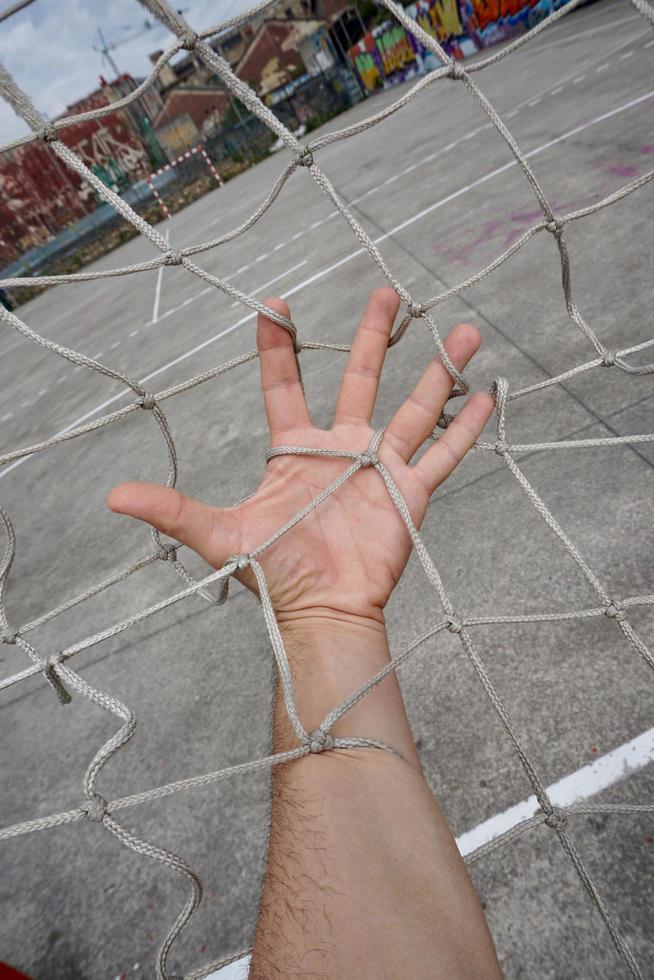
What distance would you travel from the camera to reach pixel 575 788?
56.9 inches

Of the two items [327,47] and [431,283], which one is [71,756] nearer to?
[431,283]

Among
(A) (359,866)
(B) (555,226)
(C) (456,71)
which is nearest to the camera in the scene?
(A) (359,866)

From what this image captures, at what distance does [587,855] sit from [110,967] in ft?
4.33

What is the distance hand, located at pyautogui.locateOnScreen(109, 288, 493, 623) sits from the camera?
1.21 metres

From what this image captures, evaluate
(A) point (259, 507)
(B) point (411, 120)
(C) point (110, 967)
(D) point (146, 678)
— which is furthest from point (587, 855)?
(B) point (411, 120)

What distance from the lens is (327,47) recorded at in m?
25.0

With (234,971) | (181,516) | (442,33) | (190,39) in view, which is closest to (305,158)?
(190,39)

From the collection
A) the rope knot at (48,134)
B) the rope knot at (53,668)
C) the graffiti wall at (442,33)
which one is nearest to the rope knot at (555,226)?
the rope knot at (48,134)

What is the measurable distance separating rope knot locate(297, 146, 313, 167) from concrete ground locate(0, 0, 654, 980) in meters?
1.44

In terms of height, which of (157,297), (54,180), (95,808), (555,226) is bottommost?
(95,808)

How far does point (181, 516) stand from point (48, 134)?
1044 mm

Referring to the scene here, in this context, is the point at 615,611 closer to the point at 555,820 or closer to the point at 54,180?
the point at 555,820

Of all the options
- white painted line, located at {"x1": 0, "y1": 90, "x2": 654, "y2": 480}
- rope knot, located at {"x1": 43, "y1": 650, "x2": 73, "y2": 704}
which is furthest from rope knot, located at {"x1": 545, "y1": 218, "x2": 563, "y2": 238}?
white painted line, located at {"x1": 0, "y1": 90, "x2": 654, "y2": 480}

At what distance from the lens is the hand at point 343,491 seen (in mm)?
1206
